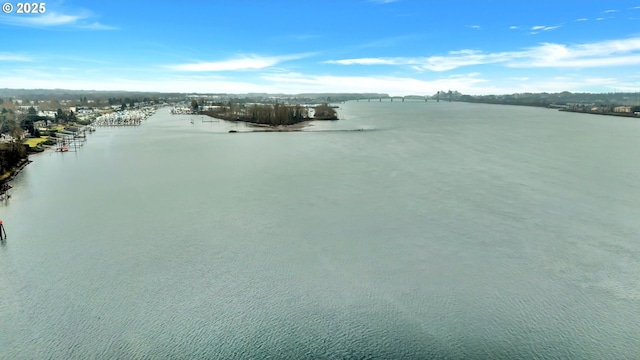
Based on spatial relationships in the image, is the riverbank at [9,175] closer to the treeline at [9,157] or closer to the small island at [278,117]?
the treeline at [9,157]

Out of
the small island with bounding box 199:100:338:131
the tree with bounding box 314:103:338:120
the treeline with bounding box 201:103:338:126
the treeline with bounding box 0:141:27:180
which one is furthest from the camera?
the tree with bounding box 314:103:338:120

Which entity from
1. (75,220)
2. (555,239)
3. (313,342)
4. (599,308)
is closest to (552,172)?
(555,239)

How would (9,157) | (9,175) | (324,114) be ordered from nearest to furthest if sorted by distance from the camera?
(9,175), (9,157), (324,114)

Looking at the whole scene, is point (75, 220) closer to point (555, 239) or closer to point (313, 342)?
point (313, 342)

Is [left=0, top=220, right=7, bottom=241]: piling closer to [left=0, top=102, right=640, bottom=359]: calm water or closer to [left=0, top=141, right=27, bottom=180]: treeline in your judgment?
[left=0, top=102, right=640, bottom=359]: calm water

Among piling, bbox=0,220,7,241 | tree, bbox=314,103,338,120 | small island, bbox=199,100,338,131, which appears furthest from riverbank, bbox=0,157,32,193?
tree, bbox=314,103,338,120

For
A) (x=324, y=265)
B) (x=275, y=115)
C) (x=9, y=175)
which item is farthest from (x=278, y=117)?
A: (x=324, y=265)

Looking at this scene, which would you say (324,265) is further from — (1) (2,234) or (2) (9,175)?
(2) (9,175)

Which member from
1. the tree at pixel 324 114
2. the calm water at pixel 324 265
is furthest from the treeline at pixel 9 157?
the tree at pixel 324 114
